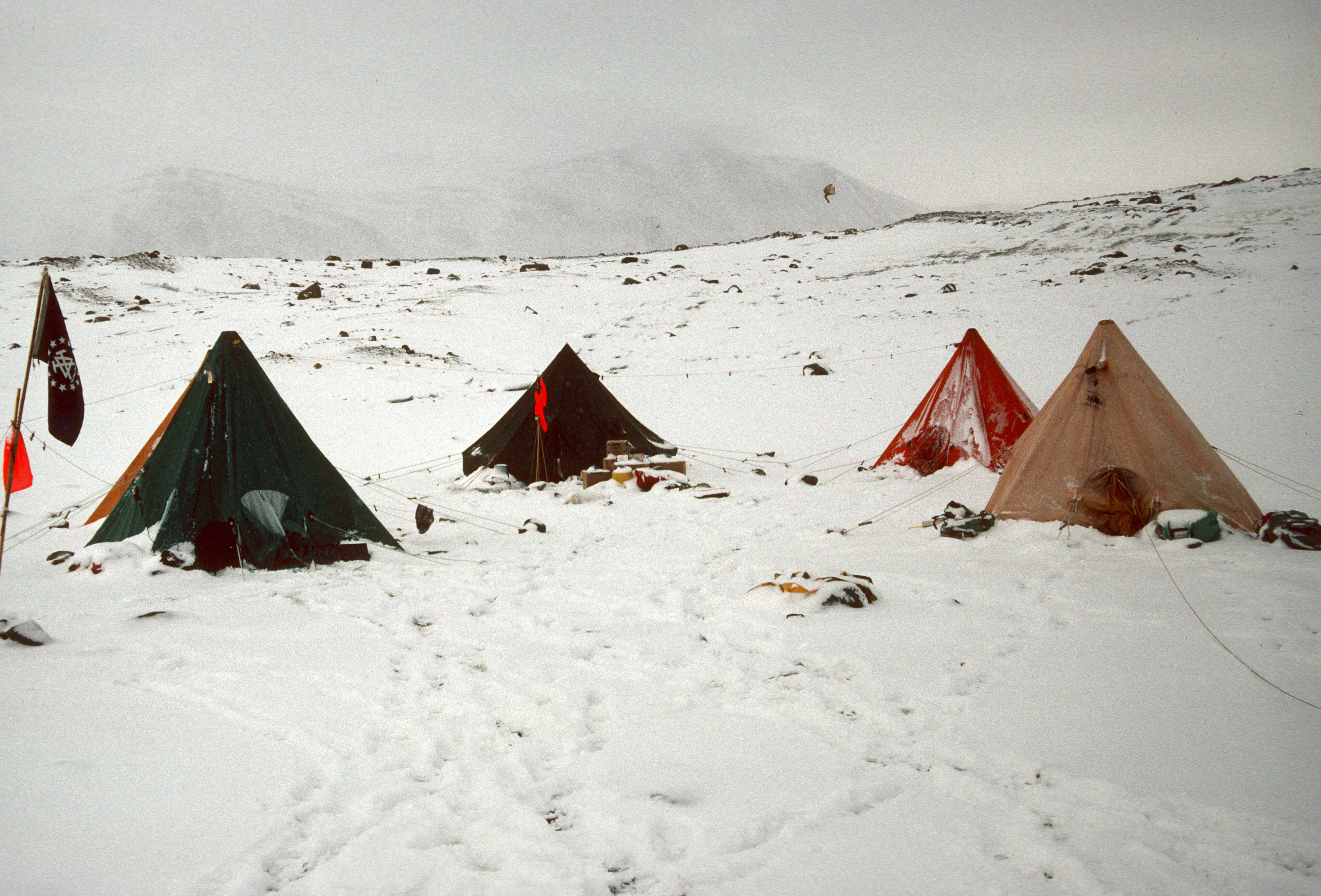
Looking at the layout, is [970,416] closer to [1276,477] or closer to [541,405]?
[1276,477]

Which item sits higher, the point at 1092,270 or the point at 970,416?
the point at 1092,270

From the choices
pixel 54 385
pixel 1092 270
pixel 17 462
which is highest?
pixel 1092 270

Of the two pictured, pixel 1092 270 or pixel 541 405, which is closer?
pixel 541 405

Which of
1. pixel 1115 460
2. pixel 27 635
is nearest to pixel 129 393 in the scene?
pixel 27 635

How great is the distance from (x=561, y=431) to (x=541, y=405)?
0.67m

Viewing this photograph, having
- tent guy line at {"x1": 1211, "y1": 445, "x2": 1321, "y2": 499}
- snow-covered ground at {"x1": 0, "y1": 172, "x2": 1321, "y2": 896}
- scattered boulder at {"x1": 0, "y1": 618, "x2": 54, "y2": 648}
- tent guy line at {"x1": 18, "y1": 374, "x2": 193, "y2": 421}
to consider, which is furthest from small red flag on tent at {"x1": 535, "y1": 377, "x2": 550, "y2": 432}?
tent guy line at {"x1": 1211, "y1": 445, "x2": 1321, "y2": 499}

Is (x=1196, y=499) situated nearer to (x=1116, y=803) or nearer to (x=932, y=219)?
(x=1116, y=803)

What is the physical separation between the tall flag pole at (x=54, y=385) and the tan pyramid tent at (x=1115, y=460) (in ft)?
23.8

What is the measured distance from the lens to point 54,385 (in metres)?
4.20

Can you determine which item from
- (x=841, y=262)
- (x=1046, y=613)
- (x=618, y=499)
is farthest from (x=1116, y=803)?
(x=841, y=262)

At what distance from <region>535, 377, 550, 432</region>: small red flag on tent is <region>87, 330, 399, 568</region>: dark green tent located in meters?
3.97

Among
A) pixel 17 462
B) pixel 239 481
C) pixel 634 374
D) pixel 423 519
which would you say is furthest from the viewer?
pixel 634 374

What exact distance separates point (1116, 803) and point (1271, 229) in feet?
79.8

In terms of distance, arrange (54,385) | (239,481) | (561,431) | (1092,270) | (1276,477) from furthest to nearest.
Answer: (1092,270)
(561,431)
(1276,477)
(239,481)
(54,385)
